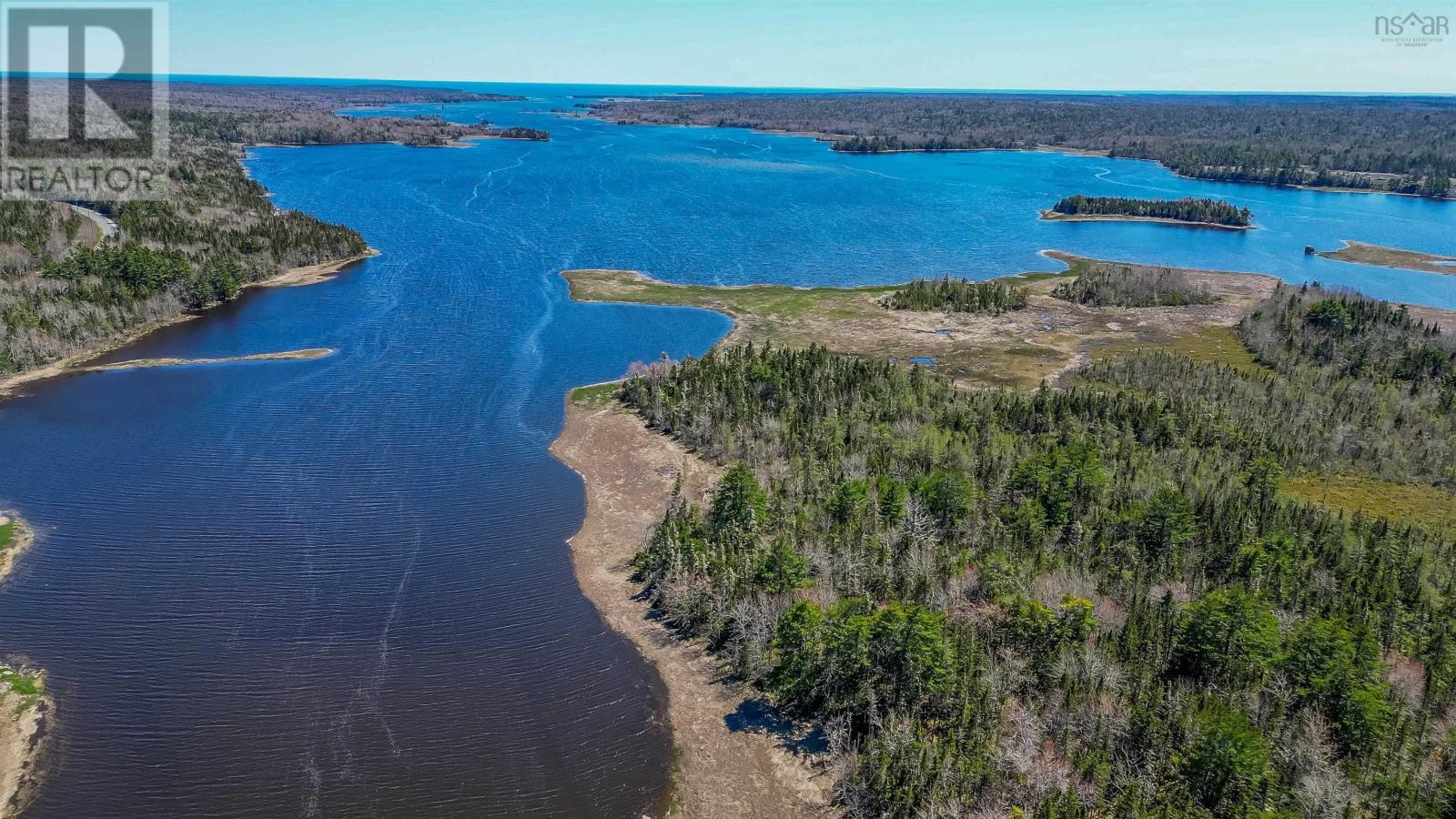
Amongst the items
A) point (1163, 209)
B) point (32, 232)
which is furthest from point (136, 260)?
point (1163, 209)

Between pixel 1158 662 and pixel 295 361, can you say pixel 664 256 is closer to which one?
pixel 295 361

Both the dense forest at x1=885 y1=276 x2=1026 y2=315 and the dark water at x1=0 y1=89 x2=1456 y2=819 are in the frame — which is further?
the dense forest at x1=885 y1=276 x2=1026 y2=315

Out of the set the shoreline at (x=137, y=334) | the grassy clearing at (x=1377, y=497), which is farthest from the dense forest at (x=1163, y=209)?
the shoreline at (x=137, y=334)

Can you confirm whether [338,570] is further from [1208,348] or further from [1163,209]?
[1163,209]

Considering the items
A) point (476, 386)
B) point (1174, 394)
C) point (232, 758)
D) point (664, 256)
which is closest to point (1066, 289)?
point (1174, 394)

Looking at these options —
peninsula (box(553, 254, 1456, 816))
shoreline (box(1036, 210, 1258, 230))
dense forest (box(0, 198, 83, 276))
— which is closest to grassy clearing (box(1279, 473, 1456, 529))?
peninsula (box(553, 254, 1456, 816))

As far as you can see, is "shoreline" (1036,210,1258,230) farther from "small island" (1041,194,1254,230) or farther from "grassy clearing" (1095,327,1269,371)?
"grassy clearing" (1095,327,1269,371)
